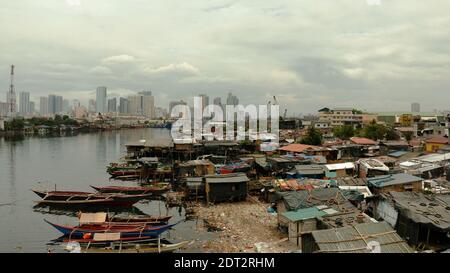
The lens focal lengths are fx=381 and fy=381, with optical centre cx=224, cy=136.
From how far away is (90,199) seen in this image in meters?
17.0

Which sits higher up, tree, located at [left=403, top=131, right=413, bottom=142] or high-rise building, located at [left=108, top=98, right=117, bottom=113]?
high-rise building, located at [left=108, top=98, right=117, bottom=113]

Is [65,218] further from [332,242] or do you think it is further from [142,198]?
[332,242]

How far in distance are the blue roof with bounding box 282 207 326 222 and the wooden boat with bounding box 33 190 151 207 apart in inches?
350

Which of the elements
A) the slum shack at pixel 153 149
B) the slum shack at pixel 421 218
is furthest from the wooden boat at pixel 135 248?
the slum shack at pixel 153 149

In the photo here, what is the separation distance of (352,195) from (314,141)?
18.9 metres

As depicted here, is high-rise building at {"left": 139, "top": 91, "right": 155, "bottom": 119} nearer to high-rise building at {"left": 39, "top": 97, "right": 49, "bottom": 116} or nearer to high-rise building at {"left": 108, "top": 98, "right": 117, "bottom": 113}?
high-rise building at {"left": 108, "top": 98, "right": 117, "bottom": 113}

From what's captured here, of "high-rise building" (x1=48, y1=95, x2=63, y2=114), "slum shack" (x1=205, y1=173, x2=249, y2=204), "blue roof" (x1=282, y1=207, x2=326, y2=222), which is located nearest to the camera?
"blue roof" (x1=282, y1=207, x2=326, y2=222)

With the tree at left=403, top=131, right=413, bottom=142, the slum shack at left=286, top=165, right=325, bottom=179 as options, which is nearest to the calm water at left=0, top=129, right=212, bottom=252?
the slum shack at left=286, top=165, right=325, bottom=179

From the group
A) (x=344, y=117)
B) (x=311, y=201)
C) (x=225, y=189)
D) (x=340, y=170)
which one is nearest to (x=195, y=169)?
(x=225, y=189)

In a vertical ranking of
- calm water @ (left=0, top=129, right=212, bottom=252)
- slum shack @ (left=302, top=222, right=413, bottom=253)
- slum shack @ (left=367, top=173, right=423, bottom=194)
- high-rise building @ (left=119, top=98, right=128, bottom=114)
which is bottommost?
calm water @ (left=0, top=129, right=212, bottom=252)

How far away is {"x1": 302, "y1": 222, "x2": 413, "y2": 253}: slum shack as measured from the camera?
686 centimetres

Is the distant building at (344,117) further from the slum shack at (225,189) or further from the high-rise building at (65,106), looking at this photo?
the high-rise building at (65,106)

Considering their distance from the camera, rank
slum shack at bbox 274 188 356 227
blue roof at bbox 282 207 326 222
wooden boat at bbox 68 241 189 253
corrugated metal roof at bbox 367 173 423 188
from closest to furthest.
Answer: wooden boat at bbox 68 241 189 253 → blue roof at bbox 282 207 326 222 → slum shack at bbox 274 188 356 227 → corrugated metal roof at bbox 367 173 423 188

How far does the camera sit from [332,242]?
23.1 feet
